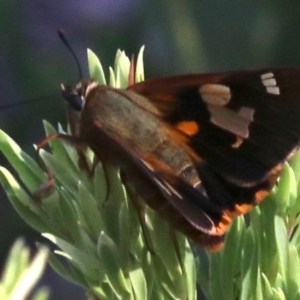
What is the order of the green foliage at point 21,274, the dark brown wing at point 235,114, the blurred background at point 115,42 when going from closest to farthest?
the green foliage at point 21,274 < the dark brown wing at point 235,114 < the blurred background at point 115,42

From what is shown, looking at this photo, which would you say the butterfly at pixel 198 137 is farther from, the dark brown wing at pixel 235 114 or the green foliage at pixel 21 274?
the green foliage at pixel 21 274

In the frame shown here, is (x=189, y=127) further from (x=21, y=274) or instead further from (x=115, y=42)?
(x=115, y=42)

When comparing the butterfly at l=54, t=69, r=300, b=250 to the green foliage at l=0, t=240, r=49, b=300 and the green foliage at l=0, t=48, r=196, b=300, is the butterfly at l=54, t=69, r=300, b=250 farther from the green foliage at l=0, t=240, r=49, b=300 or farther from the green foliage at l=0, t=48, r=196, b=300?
the green foliage at l=0, t=240, r=49, b=300

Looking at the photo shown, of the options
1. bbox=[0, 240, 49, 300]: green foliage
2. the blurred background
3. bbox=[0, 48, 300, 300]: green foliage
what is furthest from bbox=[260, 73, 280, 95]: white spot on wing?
the blurred background

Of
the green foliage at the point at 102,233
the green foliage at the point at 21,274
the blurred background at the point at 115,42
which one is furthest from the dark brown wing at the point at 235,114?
the blurred background at the point at 115,42

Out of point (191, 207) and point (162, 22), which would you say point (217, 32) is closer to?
point (162, 22)

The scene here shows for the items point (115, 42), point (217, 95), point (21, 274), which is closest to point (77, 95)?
point (217, 95)

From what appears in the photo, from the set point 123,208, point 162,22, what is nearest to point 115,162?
point 123,208
